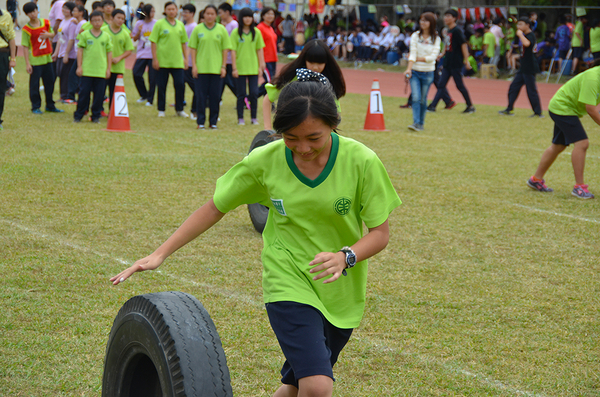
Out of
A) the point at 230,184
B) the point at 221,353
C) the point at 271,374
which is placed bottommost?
the point at 271,374

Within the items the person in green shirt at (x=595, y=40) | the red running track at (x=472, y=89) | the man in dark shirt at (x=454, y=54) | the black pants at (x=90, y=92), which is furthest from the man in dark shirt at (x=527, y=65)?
the black pants at (x=90, y=92)

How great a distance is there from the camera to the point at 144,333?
8.11 feet

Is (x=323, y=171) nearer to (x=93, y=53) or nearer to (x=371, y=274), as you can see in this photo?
(x=371, y=274)

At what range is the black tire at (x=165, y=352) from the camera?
230 centimetres

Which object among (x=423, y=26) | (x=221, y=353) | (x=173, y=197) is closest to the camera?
(x=221, y=353)

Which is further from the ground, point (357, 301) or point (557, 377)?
point (357, 301)

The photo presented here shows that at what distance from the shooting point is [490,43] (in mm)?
27266

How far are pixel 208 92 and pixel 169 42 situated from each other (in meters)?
1.58

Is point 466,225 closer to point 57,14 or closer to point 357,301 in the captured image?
point 357,301

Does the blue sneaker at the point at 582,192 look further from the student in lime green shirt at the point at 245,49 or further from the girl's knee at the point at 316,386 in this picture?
the student in lime green shirt at the point at 245,49

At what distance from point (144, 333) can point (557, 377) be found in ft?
7.66

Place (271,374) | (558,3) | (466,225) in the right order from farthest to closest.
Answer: (558,3) < (466,225) < (271,374)

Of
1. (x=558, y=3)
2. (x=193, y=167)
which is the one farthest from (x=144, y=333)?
(x=558, y=3)

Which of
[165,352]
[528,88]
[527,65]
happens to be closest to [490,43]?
[528,88]
